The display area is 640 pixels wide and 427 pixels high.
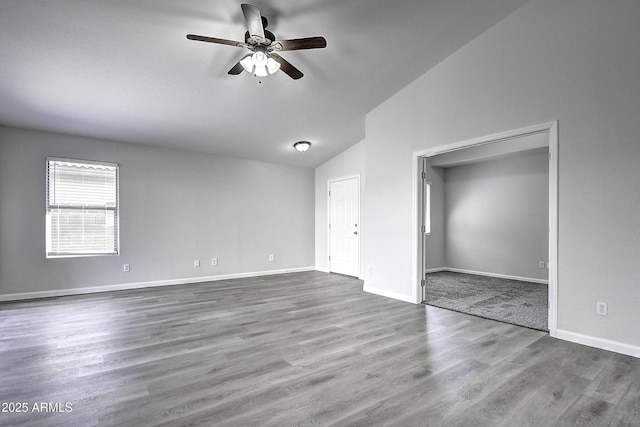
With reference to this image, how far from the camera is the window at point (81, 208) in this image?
508 cm

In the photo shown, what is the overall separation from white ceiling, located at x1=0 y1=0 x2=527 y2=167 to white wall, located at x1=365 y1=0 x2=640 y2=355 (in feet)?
1.63

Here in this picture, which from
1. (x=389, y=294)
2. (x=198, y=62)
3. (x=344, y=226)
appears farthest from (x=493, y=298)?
(x=198, y=62)

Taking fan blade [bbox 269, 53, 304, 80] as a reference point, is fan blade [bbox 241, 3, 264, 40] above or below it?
above

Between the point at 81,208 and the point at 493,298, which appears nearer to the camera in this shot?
the point at 493,298

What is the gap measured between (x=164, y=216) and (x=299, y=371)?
4479mm

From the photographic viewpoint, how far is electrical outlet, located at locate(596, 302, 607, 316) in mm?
2982

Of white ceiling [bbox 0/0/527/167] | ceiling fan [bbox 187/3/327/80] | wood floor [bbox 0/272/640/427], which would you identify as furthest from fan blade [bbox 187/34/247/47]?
wood floor [bbox 0/272/640/427]

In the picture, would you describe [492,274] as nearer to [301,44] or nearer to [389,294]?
[389,294]

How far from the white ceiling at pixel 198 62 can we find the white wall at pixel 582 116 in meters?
0.50

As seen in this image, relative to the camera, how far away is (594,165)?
3059mm

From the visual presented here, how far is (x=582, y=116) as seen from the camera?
10.3ft

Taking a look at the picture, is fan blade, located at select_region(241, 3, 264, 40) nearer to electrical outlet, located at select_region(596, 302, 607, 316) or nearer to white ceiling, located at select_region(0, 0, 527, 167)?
white ceiling, located at select_region(0, 0, 527, 167)

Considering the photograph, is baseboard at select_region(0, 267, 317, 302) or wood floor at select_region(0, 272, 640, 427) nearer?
wood floor at select_region(0, 272, 640, 427)

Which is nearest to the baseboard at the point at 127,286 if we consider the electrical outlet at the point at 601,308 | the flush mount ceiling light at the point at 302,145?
the flush mount ceiling light at the point at 302,145
